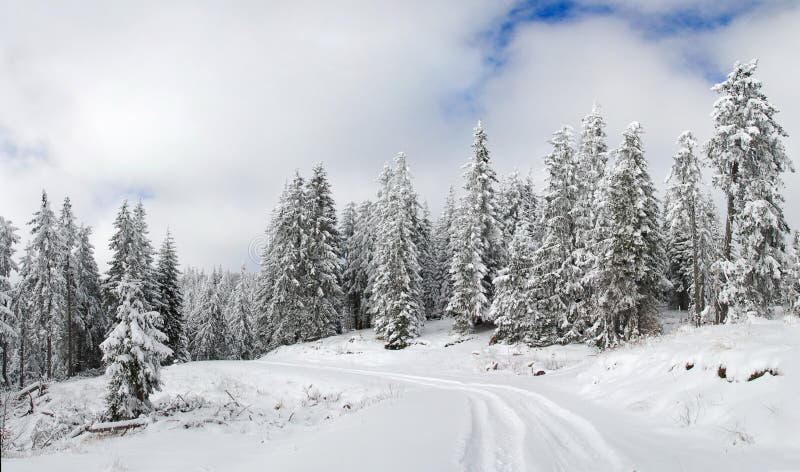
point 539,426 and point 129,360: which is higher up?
point 129,360

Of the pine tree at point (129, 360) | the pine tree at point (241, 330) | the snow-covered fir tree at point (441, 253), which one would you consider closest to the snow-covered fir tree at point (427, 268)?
the snow-covered fir tree at point (441, 253)

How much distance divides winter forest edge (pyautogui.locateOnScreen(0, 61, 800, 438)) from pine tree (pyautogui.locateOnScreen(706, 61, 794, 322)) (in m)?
0.08

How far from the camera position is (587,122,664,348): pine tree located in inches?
1016

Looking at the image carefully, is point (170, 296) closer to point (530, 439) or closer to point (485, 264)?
point (485, 264)

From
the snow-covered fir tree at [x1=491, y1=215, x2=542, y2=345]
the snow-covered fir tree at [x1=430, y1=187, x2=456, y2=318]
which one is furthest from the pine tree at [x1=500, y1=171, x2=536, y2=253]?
the snow-covered fir tree at [x1=491, y1=215, x2=542, y2=345]

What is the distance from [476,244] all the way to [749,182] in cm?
1868

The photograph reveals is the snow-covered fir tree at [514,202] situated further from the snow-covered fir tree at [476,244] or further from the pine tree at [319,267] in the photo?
the pine tree at [319,267]

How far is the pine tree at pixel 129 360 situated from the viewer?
1325cm

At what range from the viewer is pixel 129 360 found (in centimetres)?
1353

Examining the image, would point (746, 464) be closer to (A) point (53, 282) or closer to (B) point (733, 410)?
(B) point (733, 410)

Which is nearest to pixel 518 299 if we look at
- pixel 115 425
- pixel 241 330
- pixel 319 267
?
pixel 319 267

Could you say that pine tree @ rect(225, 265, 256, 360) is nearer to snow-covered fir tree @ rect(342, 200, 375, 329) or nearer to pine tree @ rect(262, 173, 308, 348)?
pine tree @ rect(262, 173, 308, 348)

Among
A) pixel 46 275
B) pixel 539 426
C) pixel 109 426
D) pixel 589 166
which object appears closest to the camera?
pixel 539 426

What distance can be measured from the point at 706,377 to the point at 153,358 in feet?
51.7
